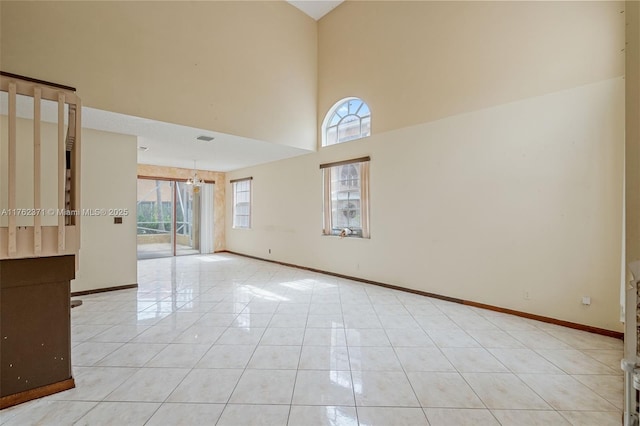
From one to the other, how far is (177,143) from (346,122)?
137 inches

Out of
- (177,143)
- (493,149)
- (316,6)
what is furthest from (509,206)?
(177,143)

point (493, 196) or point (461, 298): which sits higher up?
point (493, 196)

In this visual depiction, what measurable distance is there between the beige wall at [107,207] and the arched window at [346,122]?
3.81 m

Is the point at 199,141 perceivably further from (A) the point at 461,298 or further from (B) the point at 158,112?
(A) the point at 461,298

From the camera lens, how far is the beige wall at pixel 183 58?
128 inches

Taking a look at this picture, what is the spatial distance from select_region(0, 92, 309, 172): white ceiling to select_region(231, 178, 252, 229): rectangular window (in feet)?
1.84

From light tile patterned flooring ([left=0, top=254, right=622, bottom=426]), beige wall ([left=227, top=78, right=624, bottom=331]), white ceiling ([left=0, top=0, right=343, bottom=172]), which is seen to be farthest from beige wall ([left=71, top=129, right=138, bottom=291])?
beige wall ([left=227, top=78, right=624, bottom=331])

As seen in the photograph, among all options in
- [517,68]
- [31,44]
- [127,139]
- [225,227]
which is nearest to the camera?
[31,44]

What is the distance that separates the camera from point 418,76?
4469 millimetres

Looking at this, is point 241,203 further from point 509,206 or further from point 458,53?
point 509,206

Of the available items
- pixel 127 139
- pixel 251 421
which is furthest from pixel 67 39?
pixel 251 421

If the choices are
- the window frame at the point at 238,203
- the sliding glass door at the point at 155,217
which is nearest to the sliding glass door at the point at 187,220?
the sliding glass door at the point at 155,217

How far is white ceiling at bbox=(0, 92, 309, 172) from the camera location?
376 centimetres

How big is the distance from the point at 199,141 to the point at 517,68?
5.24 metres
